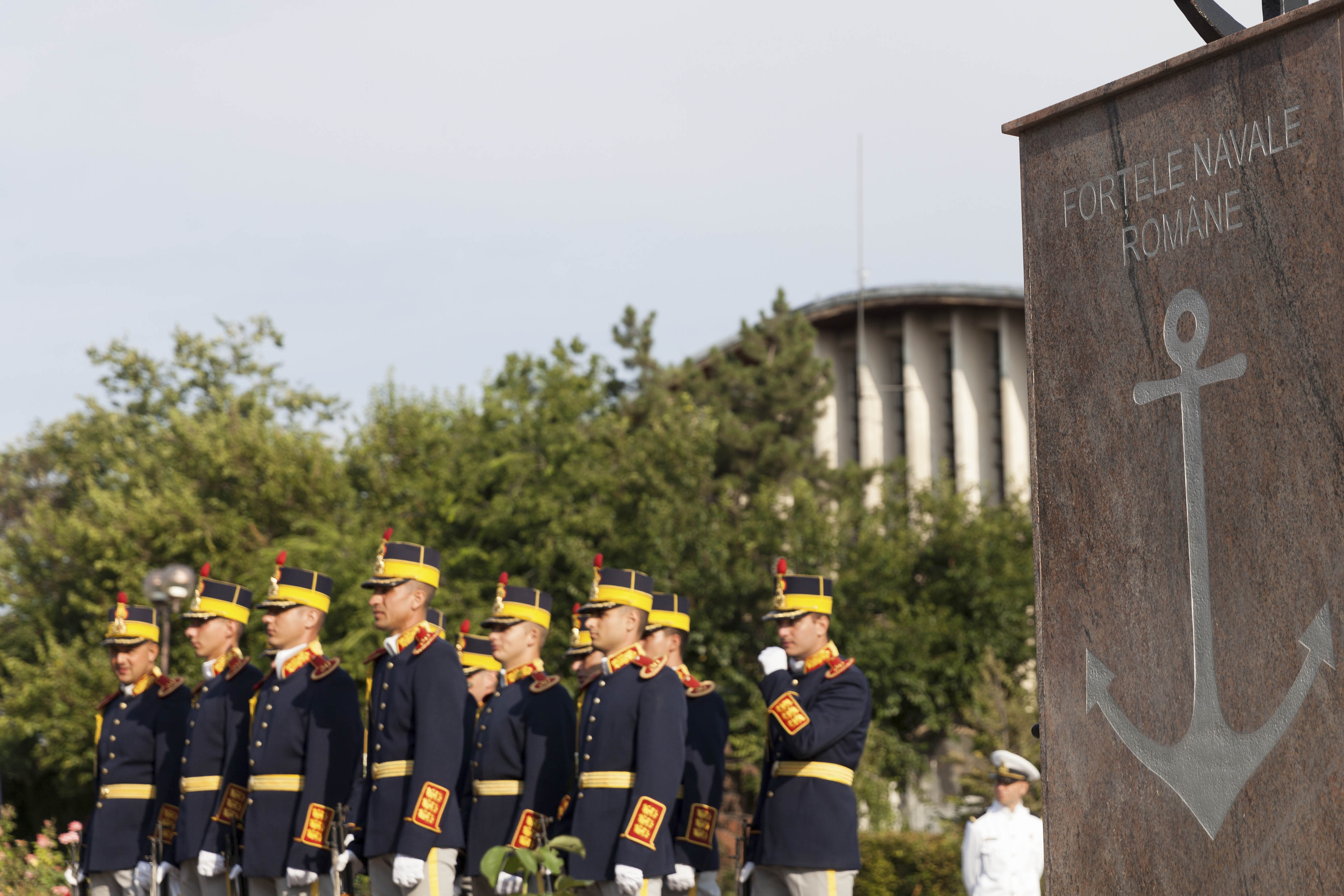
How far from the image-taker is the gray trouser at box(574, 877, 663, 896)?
21.1ft

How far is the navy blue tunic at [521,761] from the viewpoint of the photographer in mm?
7445

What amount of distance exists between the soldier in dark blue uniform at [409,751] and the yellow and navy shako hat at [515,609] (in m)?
1.03

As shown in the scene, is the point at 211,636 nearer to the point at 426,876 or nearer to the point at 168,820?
the point at 168,820

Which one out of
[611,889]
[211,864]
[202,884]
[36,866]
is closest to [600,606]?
[611,889]

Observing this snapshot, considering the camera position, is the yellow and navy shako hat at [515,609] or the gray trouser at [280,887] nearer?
the gray trouser at [280,887]

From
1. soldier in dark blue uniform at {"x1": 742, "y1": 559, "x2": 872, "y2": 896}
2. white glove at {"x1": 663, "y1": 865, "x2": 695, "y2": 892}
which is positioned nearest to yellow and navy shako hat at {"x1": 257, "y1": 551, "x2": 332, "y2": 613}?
white glove at {"x1": 663, "y1": 865, "x2": 695, "y2": 892}

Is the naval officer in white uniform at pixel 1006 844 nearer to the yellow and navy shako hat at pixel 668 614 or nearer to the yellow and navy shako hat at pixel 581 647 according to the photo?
the yellow and navy shako hat at pixel 668 614

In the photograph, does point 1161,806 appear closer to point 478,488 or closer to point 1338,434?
point 1338,434

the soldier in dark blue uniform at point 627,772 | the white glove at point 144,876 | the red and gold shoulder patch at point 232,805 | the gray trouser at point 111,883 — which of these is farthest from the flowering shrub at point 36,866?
the soldier in dark blue uniform at point 627,772

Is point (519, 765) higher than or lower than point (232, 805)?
higher

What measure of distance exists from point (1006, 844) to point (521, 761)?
3224mm

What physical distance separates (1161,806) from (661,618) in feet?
19.4

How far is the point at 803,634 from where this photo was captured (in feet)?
22.6

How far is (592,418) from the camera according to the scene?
91.2 feet
